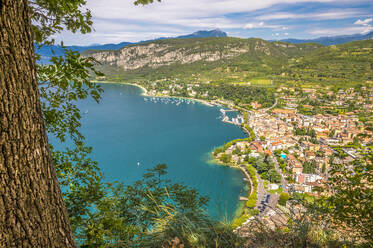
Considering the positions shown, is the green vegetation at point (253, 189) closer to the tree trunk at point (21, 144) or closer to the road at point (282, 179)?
the road at point (282, 179)

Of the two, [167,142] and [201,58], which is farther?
[201,58]

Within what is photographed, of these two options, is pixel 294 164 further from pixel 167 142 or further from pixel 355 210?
pixel 355 210

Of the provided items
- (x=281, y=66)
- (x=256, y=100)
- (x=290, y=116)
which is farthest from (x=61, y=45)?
(x=281, y=66)

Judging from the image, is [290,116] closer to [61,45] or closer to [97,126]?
[97,126]

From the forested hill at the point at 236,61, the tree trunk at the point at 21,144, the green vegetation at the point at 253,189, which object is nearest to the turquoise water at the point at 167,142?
the green vegetation at the point at 253,189

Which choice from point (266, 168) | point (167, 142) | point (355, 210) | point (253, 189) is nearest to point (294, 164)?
point (266, 168)
